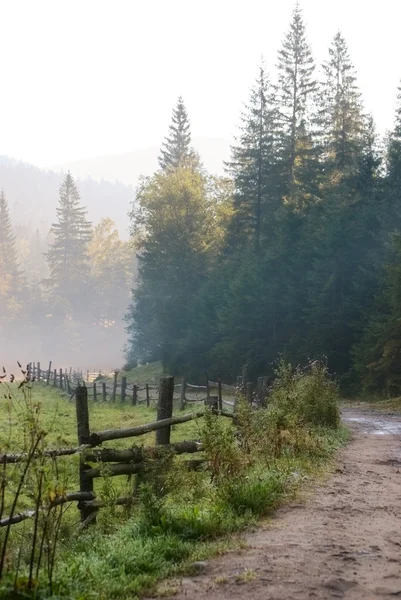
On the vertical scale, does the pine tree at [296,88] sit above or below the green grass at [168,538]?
above

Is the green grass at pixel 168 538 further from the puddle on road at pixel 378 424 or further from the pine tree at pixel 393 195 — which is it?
the pine tree at pixel 393 195

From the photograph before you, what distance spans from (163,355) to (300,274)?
16.2 metres

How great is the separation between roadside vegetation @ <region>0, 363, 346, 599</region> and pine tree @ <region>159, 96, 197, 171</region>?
57.9 m

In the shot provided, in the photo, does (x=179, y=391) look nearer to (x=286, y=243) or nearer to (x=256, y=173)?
(x=286, y=243)

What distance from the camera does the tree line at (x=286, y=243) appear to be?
35.0 meters

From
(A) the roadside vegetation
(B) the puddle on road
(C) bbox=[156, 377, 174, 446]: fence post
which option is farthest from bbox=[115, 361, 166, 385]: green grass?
(C) bbox=[156, 377, 174, 446]: fence post

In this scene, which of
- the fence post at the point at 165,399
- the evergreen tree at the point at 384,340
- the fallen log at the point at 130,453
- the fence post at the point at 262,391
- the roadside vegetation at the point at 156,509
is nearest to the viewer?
the roadside vegetation at the point at 156,509

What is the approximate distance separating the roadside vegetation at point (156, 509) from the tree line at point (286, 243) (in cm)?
1976

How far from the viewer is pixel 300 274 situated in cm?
4012

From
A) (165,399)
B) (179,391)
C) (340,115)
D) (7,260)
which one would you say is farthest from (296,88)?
(7,260)

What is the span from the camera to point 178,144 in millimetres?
68688

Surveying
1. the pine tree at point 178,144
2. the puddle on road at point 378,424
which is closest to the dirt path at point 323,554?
the puddle on road at point 378,424

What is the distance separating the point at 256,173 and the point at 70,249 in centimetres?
5138

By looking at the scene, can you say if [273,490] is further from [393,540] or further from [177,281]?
[177,281]
